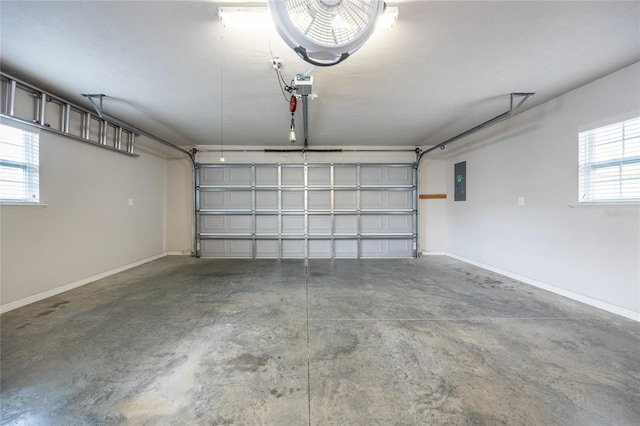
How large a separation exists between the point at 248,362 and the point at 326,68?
9.27ft

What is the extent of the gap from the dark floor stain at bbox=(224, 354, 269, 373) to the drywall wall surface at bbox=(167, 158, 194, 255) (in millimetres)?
4538

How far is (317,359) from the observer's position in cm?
173

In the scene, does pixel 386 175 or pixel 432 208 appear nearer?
pixel 386 175

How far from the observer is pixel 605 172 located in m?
2.56

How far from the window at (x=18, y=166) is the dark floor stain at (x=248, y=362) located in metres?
3.24

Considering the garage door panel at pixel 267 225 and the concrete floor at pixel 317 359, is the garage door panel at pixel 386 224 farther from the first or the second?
the concrete floor at pixel 317 359

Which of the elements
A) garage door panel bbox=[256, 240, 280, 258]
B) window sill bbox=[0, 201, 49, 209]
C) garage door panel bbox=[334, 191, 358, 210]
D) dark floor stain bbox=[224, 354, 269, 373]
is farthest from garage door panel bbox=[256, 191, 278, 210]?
dark floor stain bbox=[224, 354, 269, 373]

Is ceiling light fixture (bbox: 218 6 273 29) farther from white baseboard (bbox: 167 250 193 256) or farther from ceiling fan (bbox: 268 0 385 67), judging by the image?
white baseboard (bbox: 167 250 193 256)

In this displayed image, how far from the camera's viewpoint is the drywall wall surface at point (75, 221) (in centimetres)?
263

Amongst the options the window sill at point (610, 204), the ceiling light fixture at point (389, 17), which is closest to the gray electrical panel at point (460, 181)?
the window sill at point (610, 204)

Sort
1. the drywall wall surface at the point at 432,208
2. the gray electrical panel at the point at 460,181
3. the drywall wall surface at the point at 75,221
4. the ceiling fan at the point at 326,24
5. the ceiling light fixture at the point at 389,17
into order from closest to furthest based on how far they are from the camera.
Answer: the ceiling fan at the point at 326,24, the ceiling light fixture at the point at 389,17, the drywall wall surface at the point at 75,221, the gray electrical panel at the point at 460,181, the drywall wall surface at the point at 432,208

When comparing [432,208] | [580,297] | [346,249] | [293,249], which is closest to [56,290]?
[293,249]

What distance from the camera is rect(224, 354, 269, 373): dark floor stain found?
164cm

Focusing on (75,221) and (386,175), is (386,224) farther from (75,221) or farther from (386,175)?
(75,221)
